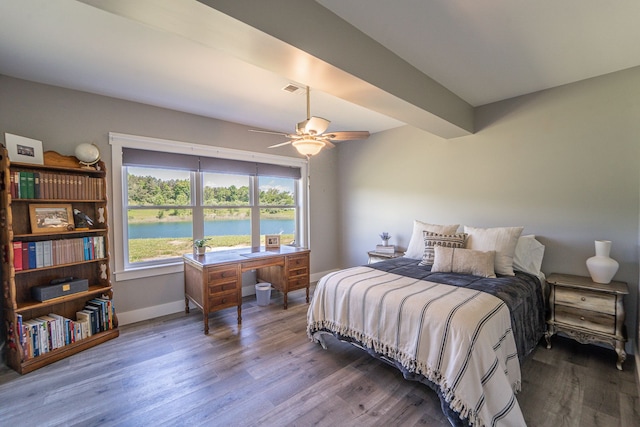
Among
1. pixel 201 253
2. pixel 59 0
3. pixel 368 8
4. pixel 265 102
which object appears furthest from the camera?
pixel 201 253

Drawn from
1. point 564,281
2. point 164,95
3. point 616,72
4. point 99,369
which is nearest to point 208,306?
point 99,369

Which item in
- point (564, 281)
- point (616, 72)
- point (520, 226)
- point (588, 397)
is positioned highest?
point (616, 72)

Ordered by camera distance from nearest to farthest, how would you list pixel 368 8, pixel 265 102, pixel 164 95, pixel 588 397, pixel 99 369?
pixel 368 8 < pixel 588 397 < pixel 99 369 < pixel 164 95 < pixel 265 102

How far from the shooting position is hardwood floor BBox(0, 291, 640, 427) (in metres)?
1.76

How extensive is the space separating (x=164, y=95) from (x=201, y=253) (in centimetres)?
182

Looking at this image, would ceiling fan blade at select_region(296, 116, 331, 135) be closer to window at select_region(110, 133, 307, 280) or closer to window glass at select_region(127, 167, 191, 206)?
window at select_region(110, 133, 307, 280)

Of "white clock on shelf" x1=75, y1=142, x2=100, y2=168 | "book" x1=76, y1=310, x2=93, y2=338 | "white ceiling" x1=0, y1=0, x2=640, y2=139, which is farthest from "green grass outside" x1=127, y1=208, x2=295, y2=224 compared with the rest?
"white ceiling" x1=0, y1=0, x2=640, y2=139

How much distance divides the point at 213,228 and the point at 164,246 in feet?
2.08

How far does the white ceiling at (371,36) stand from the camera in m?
1.67

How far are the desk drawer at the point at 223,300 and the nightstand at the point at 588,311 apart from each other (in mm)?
3161

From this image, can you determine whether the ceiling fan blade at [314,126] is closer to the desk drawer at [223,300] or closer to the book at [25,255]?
the desk drawer at [223,300]

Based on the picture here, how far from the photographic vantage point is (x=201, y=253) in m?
3.39

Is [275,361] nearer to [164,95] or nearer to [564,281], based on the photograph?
[564,281]

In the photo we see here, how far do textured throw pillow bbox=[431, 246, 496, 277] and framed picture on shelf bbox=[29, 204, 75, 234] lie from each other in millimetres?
3577
